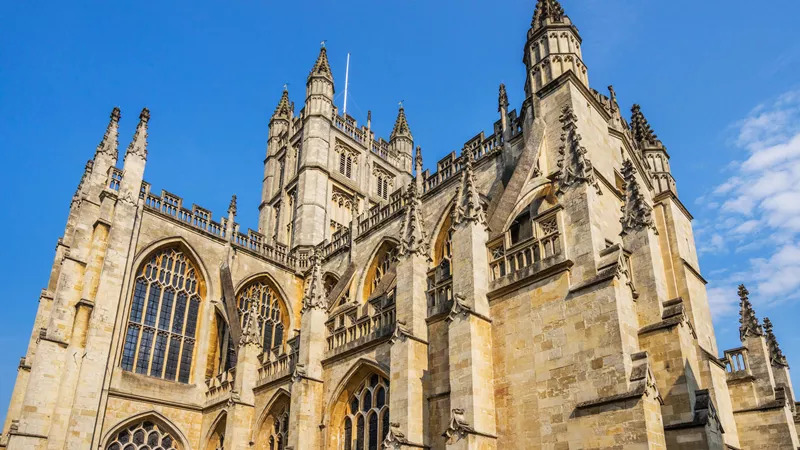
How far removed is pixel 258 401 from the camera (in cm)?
1958

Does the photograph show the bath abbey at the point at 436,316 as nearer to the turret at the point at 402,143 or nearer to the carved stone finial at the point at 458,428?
the carved stone finial at the point at 458,428

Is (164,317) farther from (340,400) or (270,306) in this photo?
(340,400)

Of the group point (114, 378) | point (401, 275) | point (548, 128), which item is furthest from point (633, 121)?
point (114, 378)

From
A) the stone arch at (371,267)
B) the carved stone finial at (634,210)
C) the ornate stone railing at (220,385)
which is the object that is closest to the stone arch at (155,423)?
the ornate stone railing at (220,385)

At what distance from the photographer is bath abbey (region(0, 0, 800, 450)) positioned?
11.3 m

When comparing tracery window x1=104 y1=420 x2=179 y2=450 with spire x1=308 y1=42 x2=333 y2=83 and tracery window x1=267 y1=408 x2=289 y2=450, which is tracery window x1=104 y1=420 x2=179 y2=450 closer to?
tracery window x1=267 y1=408 x2=289 y2=450

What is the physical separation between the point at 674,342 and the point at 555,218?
11.1 feet

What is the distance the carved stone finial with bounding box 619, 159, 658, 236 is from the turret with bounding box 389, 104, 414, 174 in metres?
24.7

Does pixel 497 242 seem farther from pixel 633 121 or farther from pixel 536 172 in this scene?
pixel 633 121

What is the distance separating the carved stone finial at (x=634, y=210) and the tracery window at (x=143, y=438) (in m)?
17.0

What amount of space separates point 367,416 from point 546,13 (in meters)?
13.9

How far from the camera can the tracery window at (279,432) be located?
60.2 ft

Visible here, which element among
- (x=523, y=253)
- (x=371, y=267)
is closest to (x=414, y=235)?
(x=523, y=253)

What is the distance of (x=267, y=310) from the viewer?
86.6 feet
